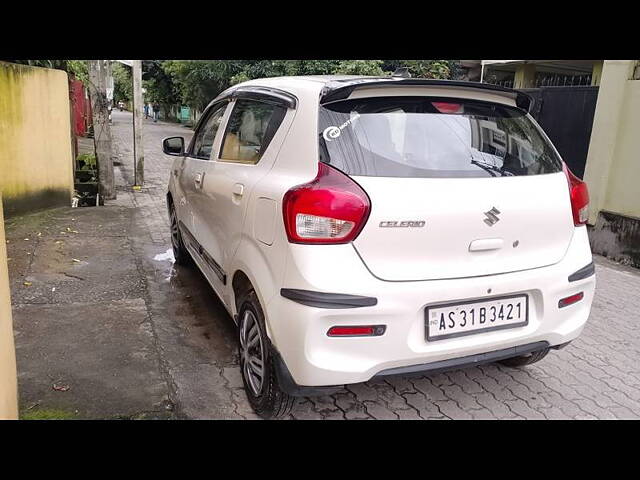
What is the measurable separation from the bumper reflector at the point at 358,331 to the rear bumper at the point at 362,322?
→ 0.02 metres

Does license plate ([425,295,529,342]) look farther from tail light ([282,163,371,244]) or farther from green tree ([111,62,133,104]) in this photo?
green tree ([111,62,133,104])

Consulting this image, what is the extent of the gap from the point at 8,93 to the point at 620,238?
7543 millimetres

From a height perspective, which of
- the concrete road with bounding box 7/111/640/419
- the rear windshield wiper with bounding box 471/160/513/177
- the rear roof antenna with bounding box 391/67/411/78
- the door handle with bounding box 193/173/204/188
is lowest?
the concrete road with bounding box 7/111/640/419

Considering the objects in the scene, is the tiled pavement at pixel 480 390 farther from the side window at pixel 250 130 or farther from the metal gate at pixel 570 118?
the metal gate at pixel 570 118

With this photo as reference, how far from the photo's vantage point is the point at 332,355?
2295mm

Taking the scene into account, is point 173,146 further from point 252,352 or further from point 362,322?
point 362,322

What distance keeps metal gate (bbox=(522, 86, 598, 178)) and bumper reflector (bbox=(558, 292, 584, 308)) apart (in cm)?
421

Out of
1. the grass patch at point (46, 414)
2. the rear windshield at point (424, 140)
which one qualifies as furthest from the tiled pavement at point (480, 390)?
the rear windshield at point (424, 140)

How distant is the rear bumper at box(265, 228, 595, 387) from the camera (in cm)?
225

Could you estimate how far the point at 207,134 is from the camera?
4.29 m

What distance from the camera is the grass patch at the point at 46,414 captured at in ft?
9.07

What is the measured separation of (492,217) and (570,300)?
0.72 m

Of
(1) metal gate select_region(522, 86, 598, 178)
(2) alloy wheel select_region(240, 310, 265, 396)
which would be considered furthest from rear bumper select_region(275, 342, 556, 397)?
(1) metal gate select_region(522, 86, 598, 178)

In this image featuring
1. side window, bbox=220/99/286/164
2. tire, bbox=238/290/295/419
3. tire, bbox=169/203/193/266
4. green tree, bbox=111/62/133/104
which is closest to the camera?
tire, bbox=238/290/295/419
